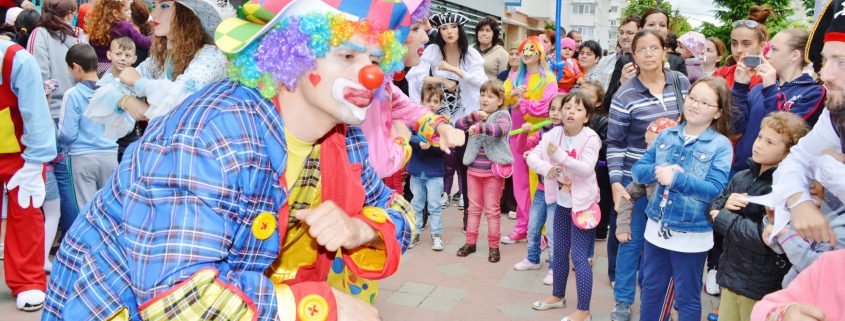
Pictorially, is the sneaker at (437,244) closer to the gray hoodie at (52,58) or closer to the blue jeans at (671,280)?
the blue jeans at (671,280)

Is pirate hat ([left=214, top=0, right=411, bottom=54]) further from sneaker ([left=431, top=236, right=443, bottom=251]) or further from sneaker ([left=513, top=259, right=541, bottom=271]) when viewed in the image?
sneaker ([left=431, top=236, right=443, bottom=251])

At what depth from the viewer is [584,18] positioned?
6944 centimetres

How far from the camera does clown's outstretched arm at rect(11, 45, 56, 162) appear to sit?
367cm

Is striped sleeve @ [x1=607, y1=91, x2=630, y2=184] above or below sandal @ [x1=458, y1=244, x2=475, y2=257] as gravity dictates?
above

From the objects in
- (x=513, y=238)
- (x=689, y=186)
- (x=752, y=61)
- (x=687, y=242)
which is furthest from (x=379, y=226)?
(x=513, y=238)

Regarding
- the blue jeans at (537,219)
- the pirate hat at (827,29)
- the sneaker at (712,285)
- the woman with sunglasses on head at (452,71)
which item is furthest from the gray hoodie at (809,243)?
the woman with sunglasses on head at (452,71)

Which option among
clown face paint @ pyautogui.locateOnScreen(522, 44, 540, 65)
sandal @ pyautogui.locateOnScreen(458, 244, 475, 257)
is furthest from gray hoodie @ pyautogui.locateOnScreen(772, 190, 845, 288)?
clown face paint @ pyautogui.locateOnScreen(522, 44, 540, 65)

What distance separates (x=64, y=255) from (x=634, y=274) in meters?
3.40

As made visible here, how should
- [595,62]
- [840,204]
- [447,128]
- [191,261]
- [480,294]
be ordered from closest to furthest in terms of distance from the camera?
[191,261], [840,204], [447,128], [480,294], [595,62]

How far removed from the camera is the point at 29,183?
154 inches

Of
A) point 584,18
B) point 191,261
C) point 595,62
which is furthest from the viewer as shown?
point 584,18

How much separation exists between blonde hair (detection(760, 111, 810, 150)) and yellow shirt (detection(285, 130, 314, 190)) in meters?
2.37

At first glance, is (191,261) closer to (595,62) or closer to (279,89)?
(279,89)

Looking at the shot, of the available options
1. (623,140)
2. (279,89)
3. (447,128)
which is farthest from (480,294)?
(279,89)
